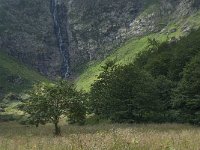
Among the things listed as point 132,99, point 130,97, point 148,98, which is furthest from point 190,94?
point 130,97

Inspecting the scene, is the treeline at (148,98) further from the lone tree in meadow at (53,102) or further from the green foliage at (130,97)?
the lone tree in meadow at (53,102)

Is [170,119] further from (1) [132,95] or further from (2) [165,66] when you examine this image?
(2) [165,66]

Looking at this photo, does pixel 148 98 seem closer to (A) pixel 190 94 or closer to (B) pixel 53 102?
(A) pixel 190 94

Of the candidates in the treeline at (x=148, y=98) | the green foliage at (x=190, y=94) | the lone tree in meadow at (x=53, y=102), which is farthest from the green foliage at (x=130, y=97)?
the lone tree in meadow at (x=53, y=102)

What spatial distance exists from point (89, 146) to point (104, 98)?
54.2m

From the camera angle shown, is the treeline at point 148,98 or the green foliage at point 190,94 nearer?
the green foliage at point 190,94

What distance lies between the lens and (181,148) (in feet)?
42.3

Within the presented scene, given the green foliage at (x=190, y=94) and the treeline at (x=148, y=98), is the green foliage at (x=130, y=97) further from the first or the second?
the green foliage at (x=190, y=94)

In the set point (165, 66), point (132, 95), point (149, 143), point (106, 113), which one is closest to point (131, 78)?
point (132, 95)

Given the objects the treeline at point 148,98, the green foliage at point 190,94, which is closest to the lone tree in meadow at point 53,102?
the treeline at point 148,98

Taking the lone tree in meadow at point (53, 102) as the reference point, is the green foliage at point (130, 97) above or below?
above

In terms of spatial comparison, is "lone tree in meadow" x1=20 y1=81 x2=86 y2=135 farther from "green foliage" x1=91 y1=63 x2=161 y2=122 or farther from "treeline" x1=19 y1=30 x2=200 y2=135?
"green foliage" x1=91 y1=63 x2=161 y2=122

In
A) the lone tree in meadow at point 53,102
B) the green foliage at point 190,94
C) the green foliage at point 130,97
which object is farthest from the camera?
the green foliage at point 130,97

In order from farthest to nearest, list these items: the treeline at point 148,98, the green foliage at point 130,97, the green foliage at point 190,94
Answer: the green foliage at point 130,97 < the treeline at point 148,98 < the green foliage at point 190,94
